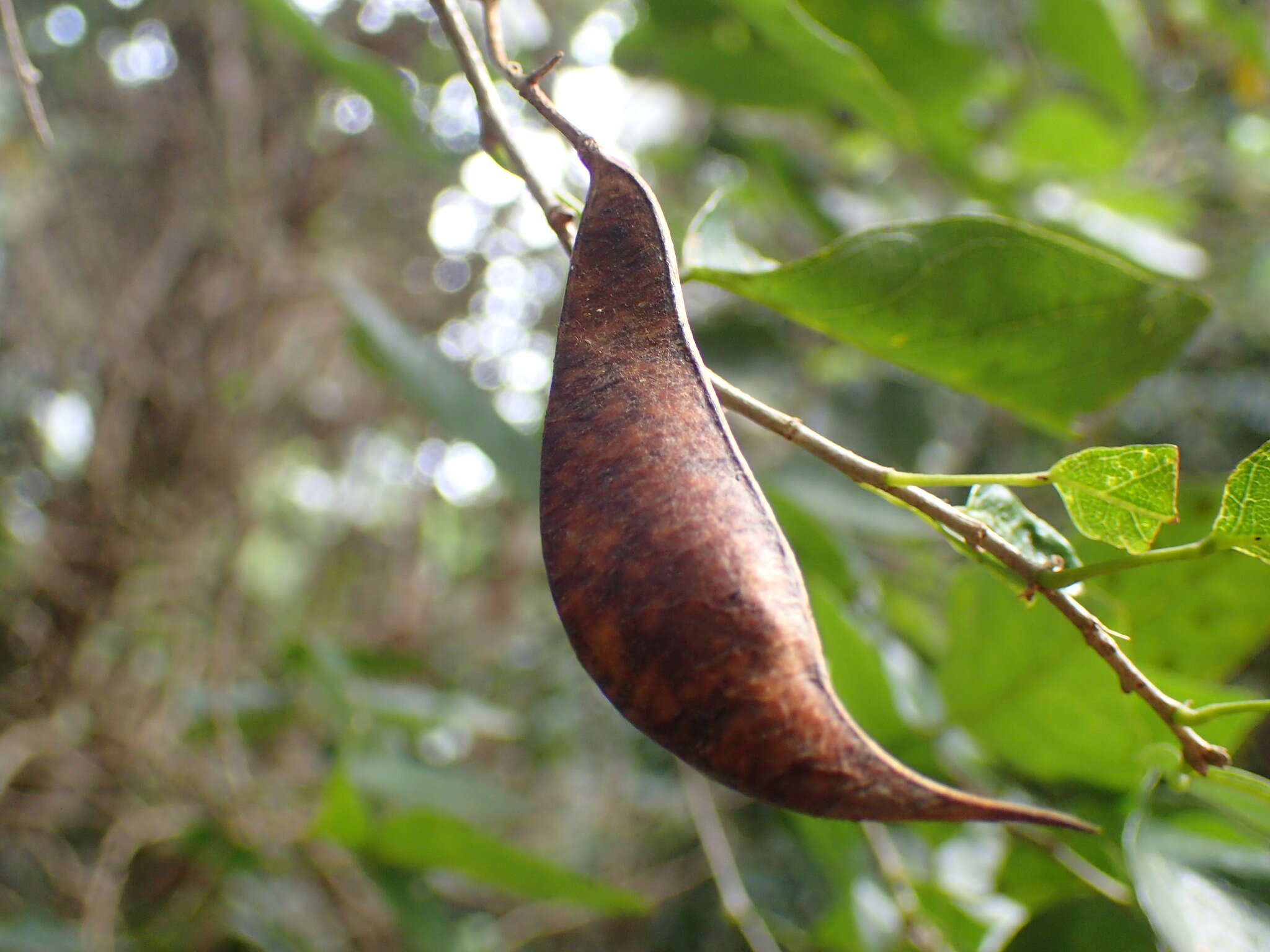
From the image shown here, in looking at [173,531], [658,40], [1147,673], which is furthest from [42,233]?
[1147,673]

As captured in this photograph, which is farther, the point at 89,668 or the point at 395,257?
the point at 395,257

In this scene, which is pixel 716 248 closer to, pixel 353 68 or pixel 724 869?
pixel 353 68

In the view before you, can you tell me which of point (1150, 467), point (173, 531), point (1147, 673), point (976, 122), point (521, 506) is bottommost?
point (521, 506)

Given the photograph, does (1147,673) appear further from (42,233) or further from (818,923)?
(42,233)

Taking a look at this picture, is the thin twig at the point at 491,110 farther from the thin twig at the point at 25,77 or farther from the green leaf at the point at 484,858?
the green leaf at the point at 484,858

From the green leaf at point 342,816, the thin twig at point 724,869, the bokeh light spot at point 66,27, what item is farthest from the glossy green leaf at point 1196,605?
the bokeh light spot at point 66,27

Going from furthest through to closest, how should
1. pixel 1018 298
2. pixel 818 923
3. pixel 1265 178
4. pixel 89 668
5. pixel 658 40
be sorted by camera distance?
pixel 1265 178 → pixel 89 668 → pixel 658 40 → pixel 818 923 → pixel 1018 298
